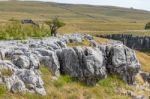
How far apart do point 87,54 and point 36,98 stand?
7.06m

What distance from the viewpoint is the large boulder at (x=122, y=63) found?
3466 cm

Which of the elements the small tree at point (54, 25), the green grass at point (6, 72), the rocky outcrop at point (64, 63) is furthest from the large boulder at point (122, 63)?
the small tree at point (54, 25)

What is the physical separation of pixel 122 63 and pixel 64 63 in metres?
5.58

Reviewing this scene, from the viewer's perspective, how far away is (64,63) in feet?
102

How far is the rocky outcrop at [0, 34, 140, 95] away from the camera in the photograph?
84.0 ft

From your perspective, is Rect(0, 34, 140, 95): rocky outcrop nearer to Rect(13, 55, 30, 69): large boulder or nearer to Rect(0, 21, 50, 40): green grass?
Rect(13, 55, 30, 69): large boulder

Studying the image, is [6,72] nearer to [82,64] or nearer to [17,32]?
[82,64]

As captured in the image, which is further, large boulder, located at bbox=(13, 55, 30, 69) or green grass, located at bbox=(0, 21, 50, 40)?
green grass, located at bbox=(0, 21, 50, 40)

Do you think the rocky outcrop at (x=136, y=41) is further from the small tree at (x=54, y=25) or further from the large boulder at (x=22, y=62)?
the large boulder at (x=22, y=62)

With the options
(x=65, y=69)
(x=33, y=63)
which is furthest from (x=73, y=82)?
(x=33, y=63)

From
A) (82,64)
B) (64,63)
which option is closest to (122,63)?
(82,64)

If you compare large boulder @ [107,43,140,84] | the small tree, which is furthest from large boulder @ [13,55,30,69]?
the small tree

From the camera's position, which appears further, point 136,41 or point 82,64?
point 136,41

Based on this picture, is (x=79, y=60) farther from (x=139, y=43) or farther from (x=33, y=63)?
(x=139, y=43)
